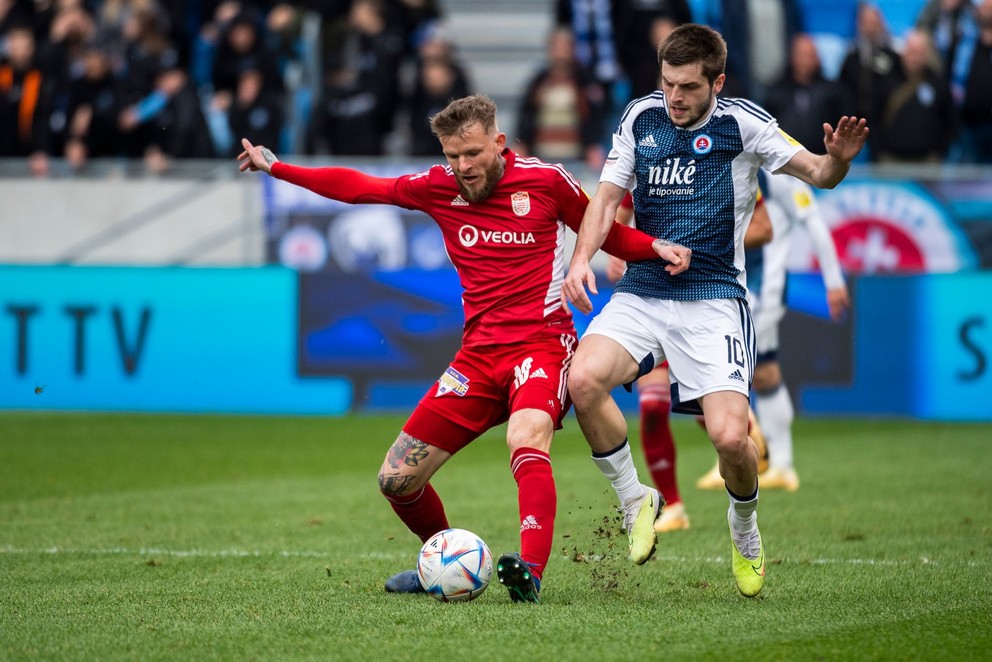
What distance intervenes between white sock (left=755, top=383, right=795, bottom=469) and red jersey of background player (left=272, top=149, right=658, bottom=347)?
12.8 feet

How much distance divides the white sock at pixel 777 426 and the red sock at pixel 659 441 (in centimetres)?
164

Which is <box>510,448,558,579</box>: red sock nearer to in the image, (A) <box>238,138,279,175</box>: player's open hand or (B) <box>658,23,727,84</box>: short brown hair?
(B) <box>658,23,727,84</box>: short brown hair

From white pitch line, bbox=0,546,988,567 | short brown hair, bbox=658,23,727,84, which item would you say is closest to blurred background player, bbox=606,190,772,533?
white pitch line, bbox=0,546,988,567

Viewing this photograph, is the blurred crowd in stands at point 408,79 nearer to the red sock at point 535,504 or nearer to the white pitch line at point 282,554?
the white pitch line at point 282,554

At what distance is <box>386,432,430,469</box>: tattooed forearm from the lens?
5.85 metres

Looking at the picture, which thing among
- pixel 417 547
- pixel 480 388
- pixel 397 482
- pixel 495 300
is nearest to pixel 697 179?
pixel 495 300

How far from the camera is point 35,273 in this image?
45.3ft

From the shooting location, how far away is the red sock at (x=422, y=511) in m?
5.99

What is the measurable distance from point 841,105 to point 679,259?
31.9 ft

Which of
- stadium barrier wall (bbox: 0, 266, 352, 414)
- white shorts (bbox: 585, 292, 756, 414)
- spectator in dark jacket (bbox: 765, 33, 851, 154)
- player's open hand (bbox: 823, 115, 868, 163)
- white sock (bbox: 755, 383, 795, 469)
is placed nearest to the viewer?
player's open hand (bbox: 823, 115, 868, 163)

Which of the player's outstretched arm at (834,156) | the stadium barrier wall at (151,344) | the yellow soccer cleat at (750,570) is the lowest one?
the stadium barrier wall at (151,344)

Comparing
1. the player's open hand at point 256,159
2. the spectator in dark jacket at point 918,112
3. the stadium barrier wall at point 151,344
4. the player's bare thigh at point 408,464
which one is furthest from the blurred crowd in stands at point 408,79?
the player's bare thigh at point 408,464

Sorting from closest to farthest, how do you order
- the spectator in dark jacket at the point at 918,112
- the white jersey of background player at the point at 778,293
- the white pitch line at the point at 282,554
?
the white pitch line at the point at 282,554 < the white jersey of background player at the point at 778,293 < the spectator in dark jacket at the point at 918,112

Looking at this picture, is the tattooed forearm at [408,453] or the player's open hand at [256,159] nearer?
the tattooed forearm at [408,453]
